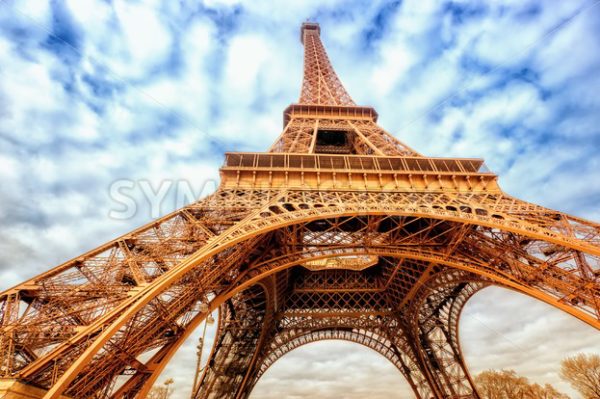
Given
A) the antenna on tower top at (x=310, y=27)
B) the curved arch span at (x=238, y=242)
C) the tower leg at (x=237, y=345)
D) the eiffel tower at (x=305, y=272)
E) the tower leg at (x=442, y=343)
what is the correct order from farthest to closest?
the antenna on tower top at (x=310, y=27)
the tower leg at (x=442, y=343)
the tower leg at (x=237, y=345)
the eiffel tower at (x=305, y=272)
the curved arch span at (x=238, y=242)

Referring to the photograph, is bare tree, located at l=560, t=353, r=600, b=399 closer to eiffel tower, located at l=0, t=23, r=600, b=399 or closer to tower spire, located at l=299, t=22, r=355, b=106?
eiffel tower, located at l=0, t=23, r=600, b=399

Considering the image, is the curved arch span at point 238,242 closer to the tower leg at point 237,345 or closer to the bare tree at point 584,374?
the tower leg at point 237,345

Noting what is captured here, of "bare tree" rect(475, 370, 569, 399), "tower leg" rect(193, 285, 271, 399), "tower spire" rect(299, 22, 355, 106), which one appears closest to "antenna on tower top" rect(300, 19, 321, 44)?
"tower spire" rect(299, 22, 355, 106)

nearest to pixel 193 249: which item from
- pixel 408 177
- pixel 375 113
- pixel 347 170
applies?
pixel 347 170

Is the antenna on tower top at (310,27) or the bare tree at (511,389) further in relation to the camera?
the antenna on tower top at (310,27)

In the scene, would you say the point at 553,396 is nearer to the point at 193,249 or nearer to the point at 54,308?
the point at 193,249

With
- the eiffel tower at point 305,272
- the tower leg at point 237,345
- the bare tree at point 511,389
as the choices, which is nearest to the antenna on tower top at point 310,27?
the eiffel tower at point 305,272
